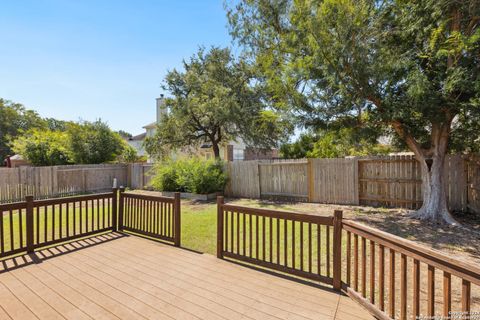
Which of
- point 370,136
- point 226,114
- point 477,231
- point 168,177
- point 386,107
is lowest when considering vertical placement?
point 477,231

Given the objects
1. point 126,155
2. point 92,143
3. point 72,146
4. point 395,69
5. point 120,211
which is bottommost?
point 120,211

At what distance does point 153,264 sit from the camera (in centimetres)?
377

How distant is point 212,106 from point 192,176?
3.77 meters

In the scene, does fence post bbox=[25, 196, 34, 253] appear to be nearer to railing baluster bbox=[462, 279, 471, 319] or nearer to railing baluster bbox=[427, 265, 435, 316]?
railing baluster bbox=[427, 265, 435, 316]

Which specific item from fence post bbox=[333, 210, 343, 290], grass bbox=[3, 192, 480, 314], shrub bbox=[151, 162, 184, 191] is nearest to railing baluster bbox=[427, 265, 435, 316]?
grass bbox=[3, 192, 480, 314]

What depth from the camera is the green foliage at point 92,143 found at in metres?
14.0

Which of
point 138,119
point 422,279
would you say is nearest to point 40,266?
point 422,279

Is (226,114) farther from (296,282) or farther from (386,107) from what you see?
(296,282)

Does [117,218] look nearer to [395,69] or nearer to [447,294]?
[447,294]

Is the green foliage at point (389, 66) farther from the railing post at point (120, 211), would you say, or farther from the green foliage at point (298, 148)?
the green foliage at point (298, 148)

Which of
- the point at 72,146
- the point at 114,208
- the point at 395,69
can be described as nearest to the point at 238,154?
the point at 72,146

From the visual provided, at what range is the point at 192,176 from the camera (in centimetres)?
1092

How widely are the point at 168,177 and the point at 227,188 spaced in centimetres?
277

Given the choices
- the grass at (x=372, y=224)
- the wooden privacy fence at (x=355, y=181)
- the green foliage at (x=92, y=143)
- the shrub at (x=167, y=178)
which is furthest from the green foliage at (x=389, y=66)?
the green foliage at (x=92, y=143)
